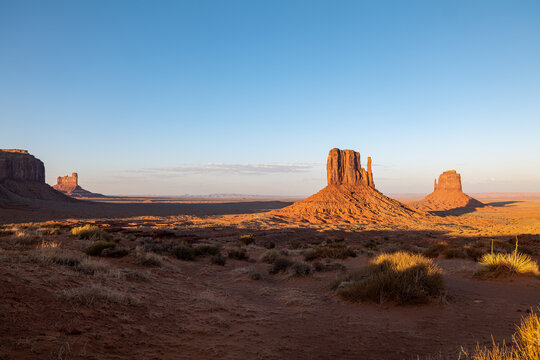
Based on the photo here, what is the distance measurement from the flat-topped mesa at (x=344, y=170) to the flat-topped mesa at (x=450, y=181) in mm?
75907

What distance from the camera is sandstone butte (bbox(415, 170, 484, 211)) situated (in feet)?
400

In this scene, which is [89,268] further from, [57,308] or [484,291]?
[484,291]

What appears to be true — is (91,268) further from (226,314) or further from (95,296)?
(226,314)

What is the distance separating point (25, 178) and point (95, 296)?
12887 centimetres

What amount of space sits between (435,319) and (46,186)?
133 m

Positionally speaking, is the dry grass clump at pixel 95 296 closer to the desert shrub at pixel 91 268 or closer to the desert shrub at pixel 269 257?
the desert shrub at pixel 91 268

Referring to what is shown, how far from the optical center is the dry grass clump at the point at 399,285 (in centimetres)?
787

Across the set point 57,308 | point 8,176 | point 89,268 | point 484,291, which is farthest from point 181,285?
point 8,176

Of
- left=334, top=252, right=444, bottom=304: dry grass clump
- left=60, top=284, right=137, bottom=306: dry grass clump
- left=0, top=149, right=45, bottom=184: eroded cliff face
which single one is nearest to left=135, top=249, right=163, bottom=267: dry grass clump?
left=60, top=284, right=137, bottom=306: dry grass clump

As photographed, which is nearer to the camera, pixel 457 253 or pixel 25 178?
pixel 457 253

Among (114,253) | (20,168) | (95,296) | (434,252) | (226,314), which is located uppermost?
(20,168)

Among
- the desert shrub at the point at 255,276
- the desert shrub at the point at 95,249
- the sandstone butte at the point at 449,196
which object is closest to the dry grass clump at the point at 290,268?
the desert shrub at the point at 255,276

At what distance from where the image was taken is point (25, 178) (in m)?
105

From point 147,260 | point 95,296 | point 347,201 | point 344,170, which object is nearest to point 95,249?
point 147,260
